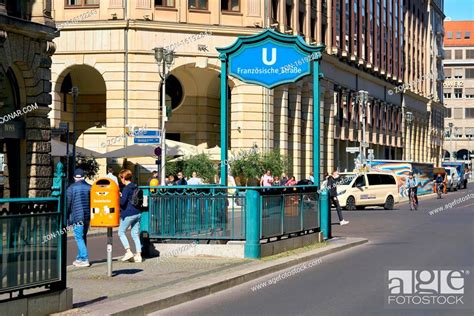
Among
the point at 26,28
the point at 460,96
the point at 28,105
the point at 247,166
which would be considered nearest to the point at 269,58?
the point at 26,28

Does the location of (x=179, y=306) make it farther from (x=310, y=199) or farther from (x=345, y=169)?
(x=345, y=169)

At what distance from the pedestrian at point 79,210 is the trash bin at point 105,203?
192 centimetres

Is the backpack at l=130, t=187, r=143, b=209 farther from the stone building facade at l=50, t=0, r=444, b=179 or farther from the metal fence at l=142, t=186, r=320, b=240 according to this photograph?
the stone building facade at l=50, t=0, r=444, b=179

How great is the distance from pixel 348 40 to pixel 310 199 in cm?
5313

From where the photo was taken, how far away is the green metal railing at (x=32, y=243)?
9.58m

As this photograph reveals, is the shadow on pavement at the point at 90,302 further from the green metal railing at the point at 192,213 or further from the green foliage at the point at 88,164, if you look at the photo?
the green foliage at the point at 88,164

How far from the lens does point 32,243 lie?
998 cm

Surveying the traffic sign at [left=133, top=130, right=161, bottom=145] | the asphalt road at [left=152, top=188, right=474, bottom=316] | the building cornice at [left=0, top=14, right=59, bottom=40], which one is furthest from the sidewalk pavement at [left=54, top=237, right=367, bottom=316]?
the traffic sign at [left=133, top=130, right=161, bottom=145]

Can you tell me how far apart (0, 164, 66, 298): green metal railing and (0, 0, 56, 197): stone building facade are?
2052 cm

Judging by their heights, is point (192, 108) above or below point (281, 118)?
above

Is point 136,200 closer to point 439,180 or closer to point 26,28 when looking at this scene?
point 26,28

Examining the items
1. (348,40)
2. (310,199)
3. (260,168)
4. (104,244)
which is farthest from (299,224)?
Answer: (348,40)

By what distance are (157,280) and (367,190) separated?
32713 mm

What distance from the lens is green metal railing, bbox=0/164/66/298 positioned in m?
9.58
